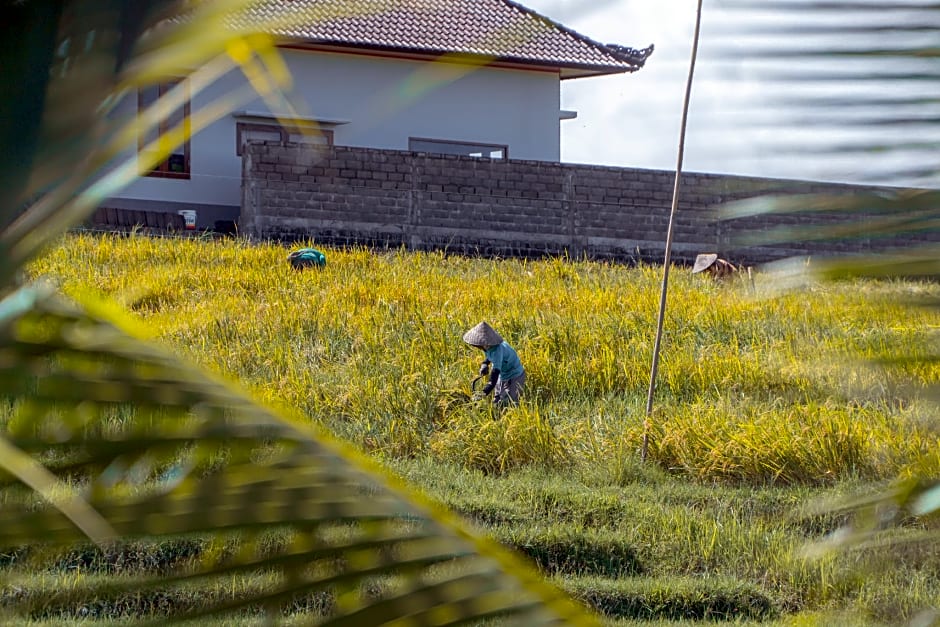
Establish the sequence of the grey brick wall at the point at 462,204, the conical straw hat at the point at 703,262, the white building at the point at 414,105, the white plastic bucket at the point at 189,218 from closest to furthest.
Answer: the conical straw hat at the point at 703,262
the grey brick wall at the point at 462,204
the white plastic bucket at the point at 189,218
the white building at the point at 414,105

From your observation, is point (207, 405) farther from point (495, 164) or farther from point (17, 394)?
point (495, 164)

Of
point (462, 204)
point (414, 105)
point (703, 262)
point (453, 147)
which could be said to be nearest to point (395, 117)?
point (414, 105)

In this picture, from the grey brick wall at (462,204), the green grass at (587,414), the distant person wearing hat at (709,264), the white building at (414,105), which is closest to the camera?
the green grass at (587,414)

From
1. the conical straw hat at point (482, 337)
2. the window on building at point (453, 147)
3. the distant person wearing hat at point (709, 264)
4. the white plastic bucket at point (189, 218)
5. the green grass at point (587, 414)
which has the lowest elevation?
the green grass at point (587, 414)

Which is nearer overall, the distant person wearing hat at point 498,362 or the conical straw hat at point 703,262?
the distant person wearing hat at point 498,362

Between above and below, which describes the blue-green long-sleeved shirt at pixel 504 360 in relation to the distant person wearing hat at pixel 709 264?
below

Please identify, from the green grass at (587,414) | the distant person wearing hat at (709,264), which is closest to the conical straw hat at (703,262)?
the distant person wearing hat at (709,264)

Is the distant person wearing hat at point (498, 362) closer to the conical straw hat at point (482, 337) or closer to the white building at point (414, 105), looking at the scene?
the conical straw hat at point (482, 337)

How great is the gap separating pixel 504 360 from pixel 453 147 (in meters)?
10.2

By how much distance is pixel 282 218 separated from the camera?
13484mm

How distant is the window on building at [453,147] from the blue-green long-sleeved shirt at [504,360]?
379 inches

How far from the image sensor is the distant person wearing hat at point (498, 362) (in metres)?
7.14

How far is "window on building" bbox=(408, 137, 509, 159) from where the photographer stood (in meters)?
16.6

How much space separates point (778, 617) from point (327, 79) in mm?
12584
